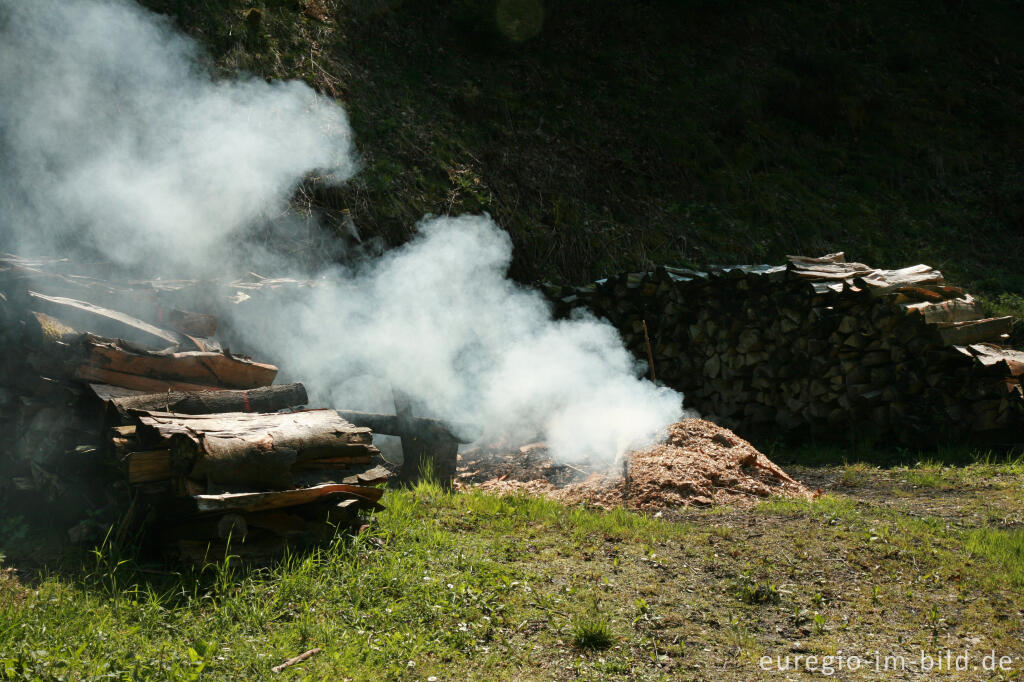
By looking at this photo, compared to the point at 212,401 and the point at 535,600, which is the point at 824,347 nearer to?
the point at 535,600

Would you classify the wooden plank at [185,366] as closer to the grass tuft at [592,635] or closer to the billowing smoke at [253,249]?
the billowing smoke at [253,249]

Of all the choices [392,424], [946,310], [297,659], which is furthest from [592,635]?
[946,310]

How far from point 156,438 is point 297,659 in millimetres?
1493

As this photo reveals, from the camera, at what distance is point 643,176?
39.1ft

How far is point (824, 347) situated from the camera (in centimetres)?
729

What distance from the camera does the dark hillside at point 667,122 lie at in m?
9.84

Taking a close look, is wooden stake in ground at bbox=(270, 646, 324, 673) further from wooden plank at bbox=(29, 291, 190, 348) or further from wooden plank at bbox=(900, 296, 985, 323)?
wooden plank at bbox=(900, 296, 985, 323)

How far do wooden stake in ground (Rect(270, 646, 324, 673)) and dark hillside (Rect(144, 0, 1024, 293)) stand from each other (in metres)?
6.01

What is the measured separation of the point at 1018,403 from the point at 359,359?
5.90 m

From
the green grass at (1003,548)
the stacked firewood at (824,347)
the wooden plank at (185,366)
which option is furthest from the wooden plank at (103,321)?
the green grass at (1003,548)

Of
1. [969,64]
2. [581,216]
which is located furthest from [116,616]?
[969,64]

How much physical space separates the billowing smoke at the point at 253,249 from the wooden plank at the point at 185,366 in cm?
132

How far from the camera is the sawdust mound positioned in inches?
206

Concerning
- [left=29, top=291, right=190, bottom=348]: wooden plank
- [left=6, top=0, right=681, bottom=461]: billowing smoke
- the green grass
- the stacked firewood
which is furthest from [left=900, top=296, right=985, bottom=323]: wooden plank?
[left=29, top=291, right=190, bottom=348]: wooden plank
